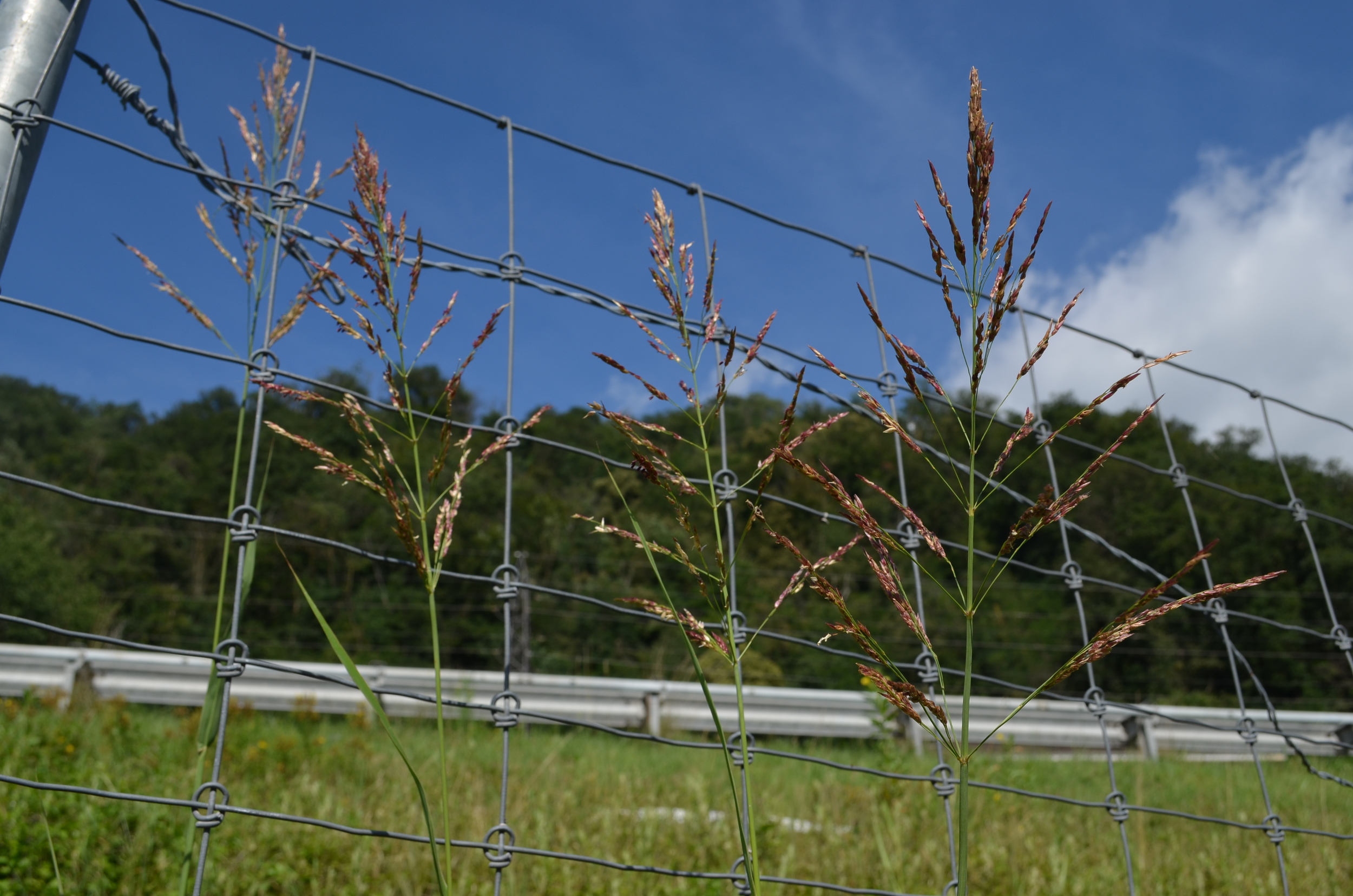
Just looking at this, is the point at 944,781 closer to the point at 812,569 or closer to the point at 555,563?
the point at 812,569

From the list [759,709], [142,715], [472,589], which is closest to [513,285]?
[142,715]

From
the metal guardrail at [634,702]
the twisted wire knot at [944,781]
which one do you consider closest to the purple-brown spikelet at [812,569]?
the twisted wire knot at [944,781]

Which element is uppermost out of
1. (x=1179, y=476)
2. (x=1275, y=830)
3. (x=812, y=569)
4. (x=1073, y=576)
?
(x=1179, y=476)

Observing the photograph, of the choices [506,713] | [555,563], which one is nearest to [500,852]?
[506,713]

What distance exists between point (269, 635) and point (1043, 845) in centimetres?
1802

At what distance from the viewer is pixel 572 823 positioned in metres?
2.67

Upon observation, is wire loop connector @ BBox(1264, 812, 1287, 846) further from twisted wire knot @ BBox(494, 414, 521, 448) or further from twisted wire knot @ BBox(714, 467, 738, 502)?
twisted wire knot @ BBox(494, 414, 521, 448)

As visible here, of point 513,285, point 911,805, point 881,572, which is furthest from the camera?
point 911,805

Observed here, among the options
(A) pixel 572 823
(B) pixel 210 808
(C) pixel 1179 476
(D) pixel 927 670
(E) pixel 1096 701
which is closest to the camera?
(B) pixel 210 808

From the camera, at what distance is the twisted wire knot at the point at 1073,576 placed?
5.65ft

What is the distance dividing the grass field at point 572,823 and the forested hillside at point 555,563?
994 cm

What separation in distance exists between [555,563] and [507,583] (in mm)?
18735

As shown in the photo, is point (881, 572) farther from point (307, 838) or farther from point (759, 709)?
point (759, 709)

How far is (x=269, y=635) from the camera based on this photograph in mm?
17516
